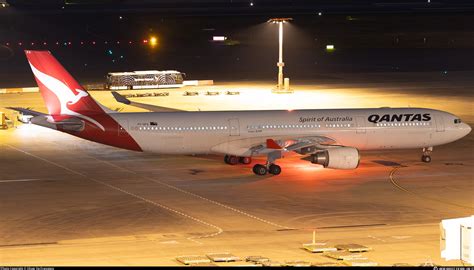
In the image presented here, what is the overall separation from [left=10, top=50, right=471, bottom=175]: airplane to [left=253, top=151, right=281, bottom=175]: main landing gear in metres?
0.06

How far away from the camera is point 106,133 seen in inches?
2194

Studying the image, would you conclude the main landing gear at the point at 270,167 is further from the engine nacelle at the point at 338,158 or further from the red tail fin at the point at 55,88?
the red tail fin at the point at 55,88

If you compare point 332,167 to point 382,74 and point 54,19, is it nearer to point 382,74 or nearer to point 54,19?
point 382,74

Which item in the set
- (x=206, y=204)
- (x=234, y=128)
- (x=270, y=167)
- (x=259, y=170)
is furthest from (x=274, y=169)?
(x=206, y=204)

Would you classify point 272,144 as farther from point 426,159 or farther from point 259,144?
point 426,159

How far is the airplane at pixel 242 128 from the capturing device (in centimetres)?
5572

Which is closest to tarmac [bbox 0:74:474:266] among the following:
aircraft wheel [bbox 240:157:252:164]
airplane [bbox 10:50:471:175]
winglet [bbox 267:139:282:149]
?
aircraft wheel [bbox 240:157:252:164]

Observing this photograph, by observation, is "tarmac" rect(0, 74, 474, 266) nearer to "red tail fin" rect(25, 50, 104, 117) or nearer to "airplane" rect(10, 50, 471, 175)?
"airplane" rect(10, 50, 471, 175)

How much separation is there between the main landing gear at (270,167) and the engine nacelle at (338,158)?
2562mm

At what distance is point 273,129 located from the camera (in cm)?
5769

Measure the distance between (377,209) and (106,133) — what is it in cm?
1722

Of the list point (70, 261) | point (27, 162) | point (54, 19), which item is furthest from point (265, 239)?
point (54, 19)

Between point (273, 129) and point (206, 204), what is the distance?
35.8 ft

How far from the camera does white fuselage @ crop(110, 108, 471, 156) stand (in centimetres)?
5684
